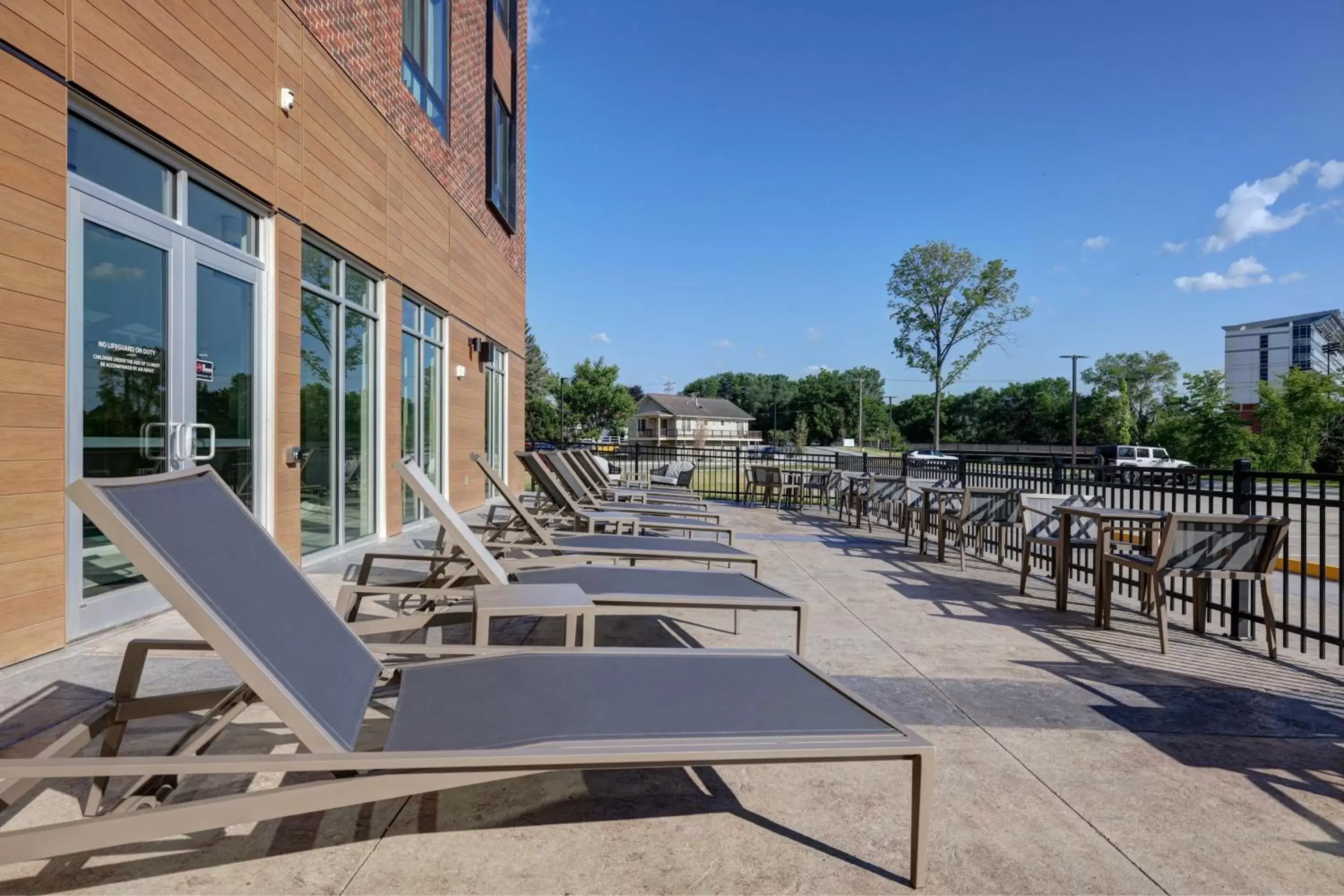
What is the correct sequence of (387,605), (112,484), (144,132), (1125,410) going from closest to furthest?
1. (112,484)
2. (144,132)
3. (387,605)
4. (1125,410)

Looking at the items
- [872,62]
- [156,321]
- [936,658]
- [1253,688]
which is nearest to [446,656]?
[936,658]

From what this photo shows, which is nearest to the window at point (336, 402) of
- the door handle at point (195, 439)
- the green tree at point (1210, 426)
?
the door handle at point (195, 439)

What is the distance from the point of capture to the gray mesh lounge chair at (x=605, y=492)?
8758mm

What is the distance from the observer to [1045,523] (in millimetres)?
6672

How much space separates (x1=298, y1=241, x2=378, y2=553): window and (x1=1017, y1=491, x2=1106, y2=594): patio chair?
6.87m

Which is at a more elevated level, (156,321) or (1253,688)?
(156,321)

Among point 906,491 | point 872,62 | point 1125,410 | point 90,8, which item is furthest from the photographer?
point 1125,410

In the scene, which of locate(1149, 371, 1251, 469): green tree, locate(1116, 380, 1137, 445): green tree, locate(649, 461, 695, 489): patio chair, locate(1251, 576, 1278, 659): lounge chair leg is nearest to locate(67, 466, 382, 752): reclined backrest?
locate(1251, 576, 1278, 659): lounge chair leg

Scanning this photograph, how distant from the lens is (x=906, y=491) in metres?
9.95

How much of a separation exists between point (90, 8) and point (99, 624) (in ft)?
12.0

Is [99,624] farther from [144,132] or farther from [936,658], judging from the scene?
[936,658]

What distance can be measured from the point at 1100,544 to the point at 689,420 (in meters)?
84.0

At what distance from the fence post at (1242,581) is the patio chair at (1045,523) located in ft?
3.74

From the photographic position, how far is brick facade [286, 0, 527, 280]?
287 inches
